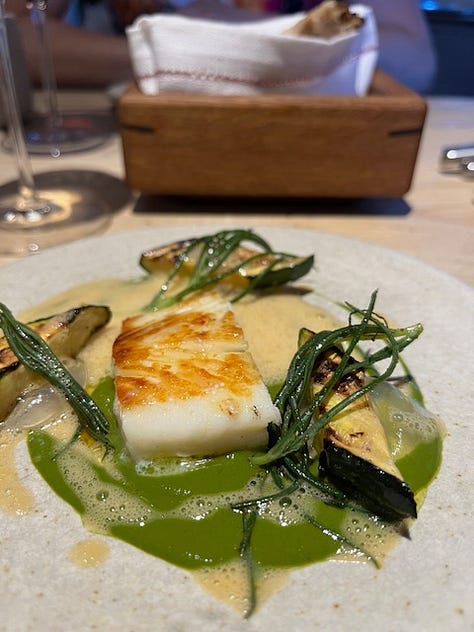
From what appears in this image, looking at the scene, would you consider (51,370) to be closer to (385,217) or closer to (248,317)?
(248,317)

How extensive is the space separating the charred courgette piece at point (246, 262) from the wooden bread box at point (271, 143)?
0.44m

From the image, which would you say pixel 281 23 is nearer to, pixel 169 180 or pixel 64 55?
pixel 169 180

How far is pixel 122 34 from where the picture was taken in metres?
4.08

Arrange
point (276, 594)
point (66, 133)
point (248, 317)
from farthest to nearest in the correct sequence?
point (66, 133), point (248, 317), point (276, 594)

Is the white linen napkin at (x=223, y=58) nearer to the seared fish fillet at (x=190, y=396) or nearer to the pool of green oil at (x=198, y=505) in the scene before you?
the seared fish fillet at (x=190, y=396)

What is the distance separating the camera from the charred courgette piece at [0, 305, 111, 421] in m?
1.07

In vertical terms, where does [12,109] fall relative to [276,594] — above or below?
above

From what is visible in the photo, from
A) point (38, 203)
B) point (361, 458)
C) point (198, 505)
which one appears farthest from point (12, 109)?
point (361, 458)

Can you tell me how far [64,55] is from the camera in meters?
3.38

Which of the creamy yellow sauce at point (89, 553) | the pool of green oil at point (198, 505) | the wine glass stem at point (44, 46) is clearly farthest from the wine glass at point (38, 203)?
the creamy yellow sauce at point (89, 553)

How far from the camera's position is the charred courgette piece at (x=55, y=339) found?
107 centimetres

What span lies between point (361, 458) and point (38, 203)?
1.59m

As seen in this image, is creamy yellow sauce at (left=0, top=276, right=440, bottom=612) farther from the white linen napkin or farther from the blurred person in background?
the blurred person in background

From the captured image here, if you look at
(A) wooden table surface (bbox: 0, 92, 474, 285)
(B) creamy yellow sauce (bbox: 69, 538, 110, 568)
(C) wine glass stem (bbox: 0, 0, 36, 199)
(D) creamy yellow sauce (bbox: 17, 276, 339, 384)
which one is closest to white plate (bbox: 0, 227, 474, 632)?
(B) creamy yellow sauce (bbox: 69, 538, 110, 568)
